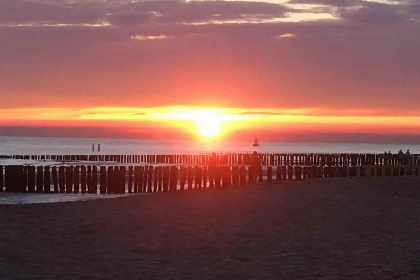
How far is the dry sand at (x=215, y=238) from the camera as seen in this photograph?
11.2 m

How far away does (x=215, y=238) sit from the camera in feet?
45.6

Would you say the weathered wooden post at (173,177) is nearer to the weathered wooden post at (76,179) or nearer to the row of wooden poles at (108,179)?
the row of wooden poles at (108,179)

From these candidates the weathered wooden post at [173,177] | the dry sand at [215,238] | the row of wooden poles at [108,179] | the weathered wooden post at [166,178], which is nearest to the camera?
the dry sand at [215,238]

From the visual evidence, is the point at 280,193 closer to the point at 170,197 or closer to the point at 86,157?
the point at 170,197

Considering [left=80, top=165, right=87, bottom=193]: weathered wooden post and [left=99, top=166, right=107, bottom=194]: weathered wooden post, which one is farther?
[left=80, top=165, right=87, bottom=193]: weathered wooden post

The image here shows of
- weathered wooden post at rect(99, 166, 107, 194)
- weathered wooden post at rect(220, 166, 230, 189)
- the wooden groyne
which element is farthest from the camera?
the wooden groyne

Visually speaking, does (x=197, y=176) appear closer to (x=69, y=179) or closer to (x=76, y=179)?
(x=76, y=179)

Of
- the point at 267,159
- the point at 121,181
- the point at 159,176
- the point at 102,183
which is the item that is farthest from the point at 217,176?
the point at 267,159

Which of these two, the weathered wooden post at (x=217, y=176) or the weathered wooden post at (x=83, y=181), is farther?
the weathered wooden post at (x=217, y=176)

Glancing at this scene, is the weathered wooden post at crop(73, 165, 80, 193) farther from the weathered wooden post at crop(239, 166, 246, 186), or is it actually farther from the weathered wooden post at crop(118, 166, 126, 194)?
the weathered wooden post at crop(239, 166, 246, 186)

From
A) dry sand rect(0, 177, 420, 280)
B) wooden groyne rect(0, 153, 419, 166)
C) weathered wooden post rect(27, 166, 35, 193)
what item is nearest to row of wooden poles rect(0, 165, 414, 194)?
weathered wooden post rect(27, 166, 35, 193)

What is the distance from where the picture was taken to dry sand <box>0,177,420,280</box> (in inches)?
440

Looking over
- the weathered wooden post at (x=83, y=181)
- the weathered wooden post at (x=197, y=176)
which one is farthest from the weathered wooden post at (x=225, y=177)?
the weathered wooden post at (x=83, y=181)

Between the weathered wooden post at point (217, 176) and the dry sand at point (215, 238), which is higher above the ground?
the weathered wooden post at point (217, 176)
